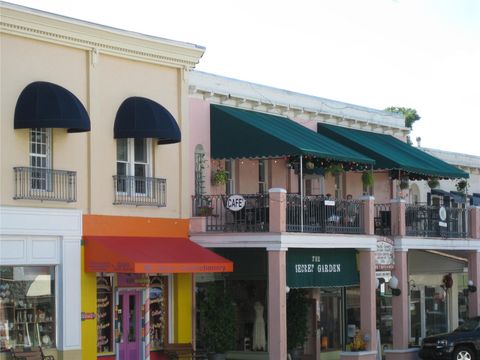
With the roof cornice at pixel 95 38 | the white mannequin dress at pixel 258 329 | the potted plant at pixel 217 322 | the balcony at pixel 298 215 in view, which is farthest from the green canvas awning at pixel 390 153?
the potted plant at pixel 217 322

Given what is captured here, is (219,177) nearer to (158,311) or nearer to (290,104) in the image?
(158,311)

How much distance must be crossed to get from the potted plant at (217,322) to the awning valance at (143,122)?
15.2ft

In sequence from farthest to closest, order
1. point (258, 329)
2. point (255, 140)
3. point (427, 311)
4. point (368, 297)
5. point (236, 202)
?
point (427, 311)
point (258, 329)
point (368, 297)
point (255, 140)
point (236, 202)

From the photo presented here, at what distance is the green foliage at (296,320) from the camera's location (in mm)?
29938

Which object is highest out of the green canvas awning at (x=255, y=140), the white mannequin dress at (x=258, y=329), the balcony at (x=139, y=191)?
the green canvas awning at (x=255, y=140)

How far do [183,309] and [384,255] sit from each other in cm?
696

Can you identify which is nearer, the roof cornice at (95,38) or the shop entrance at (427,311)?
the roof cornice at (95,38)

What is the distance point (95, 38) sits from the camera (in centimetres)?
2477

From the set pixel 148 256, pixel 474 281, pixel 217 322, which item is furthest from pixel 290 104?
pixel 474 281

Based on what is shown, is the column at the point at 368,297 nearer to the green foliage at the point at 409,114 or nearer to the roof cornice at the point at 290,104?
the roof cornice at the point at 290,104

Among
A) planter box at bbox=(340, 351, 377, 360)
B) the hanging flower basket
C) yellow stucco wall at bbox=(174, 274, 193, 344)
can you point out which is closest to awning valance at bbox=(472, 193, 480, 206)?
the hanging flower basket

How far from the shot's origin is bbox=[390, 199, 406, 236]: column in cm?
3127

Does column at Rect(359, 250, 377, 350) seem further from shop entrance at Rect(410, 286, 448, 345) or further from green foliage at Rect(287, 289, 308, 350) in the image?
shop entrance at Rect(410, 286, 448, 345)

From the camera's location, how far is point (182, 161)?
2702 centimetres
